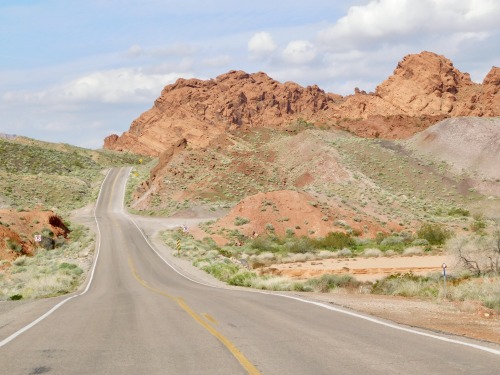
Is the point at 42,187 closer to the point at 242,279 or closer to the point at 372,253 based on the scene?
the point at 372,253

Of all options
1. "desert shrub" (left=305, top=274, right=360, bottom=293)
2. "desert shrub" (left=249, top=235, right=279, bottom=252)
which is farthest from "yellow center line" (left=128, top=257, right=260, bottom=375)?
"desert shrub" (left=249, top=235, right=279, bottom=252)

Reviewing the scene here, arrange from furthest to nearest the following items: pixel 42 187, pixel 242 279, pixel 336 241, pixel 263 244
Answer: pixel 42 187 < pixel 336 241 < pixel 263 244 < pixel 242 279

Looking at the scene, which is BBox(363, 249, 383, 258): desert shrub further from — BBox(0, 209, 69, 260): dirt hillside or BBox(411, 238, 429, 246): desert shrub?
BBox(0, 209, 69, 260): dirt hillside

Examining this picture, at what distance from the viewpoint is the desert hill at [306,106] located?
420 ft

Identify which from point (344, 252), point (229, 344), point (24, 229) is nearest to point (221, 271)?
point (344, 252)

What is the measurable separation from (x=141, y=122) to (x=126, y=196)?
87.2 m

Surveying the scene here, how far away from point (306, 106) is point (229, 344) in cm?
17433

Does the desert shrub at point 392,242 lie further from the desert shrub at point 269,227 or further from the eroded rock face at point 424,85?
the eroded rock face at point 424,85

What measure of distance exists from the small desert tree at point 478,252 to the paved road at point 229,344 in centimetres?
1376

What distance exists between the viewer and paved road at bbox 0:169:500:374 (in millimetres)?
8867

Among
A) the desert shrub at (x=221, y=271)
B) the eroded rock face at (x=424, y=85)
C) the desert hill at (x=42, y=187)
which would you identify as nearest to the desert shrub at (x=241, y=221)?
the desert hill at (x=42, y=187)

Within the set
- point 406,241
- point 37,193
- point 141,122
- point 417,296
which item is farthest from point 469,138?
point 141,122

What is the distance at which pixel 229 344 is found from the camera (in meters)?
10.8

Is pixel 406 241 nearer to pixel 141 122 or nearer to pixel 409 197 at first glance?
pixel 409 197
